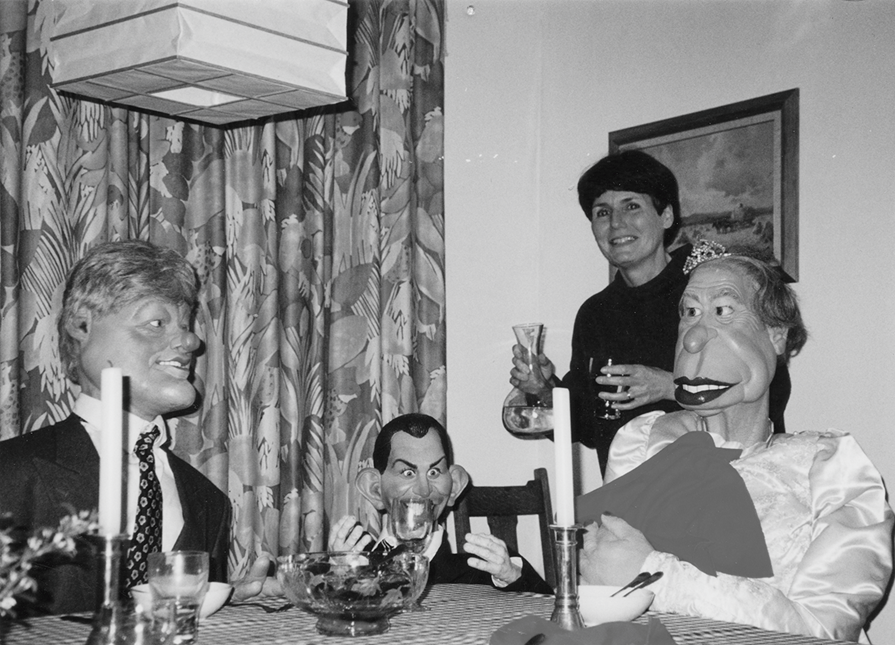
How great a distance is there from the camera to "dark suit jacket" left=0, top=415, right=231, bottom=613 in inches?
75.5

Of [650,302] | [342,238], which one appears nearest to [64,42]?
[342,238]

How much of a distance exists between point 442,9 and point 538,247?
88 cm

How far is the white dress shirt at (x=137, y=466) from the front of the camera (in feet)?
6.70

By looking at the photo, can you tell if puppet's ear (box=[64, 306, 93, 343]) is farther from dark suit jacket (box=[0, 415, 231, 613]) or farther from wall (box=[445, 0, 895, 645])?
wall (box=[445, 0, 895, 645])

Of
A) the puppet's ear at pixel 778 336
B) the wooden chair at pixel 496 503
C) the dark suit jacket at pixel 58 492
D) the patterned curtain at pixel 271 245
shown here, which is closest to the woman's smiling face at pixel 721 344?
the puppet's ear at pixel 778 336

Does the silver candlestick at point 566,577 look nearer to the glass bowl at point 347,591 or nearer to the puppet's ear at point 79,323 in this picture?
the glass bowl at point 347,591

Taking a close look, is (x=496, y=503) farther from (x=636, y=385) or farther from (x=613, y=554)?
(x=613, y=554)

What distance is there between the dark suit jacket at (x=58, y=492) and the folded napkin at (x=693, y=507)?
823mm

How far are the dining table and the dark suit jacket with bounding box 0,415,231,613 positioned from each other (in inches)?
19.5

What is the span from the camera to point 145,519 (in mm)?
1979

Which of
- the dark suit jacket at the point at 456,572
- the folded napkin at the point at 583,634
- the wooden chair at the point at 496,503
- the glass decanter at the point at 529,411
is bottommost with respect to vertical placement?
the dark suit jacket at the point at 456,572

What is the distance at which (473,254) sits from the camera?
3.55 meters

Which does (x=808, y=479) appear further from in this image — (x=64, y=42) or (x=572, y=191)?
(x=572, y=191)

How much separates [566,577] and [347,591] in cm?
29
